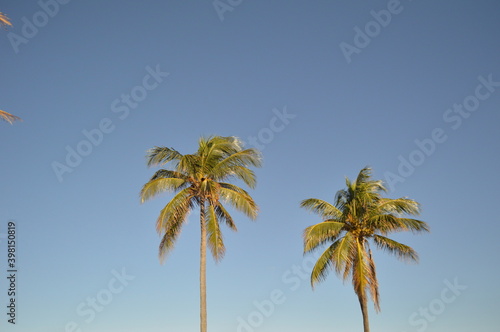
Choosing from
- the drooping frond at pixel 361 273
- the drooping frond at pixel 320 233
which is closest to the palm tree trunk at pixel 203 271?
the drooping frond at pixel 320 233

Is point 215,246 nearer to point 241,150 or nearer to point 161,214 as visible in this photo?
point 161,214

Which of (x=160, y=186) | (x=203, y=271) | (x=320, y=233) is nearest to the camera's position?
(x=203, y=271)

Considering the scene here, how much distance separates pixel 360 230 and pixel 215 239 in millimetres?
9599

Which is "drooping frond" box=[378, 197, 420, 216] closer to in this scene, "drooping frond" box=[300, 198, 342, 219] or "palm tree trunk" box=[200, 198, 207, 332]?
"drooping frond" box=[300, 198, 342, 219]

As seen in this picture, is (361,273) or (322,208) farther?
(322,208)

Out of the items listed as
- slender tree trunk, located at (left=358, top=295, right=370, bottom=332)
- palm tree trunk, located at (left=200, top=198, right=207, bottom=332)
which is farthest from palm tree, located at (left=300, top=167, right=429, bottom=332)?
palm tree trunk, located at (left=200, top=198, right=207, bottom=332)

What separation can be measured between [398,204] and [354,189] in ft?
9.47

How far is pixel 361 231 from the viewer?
3203cm

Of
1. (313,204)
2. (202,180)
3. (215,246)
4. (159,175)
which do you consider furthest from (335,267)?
(159,175)

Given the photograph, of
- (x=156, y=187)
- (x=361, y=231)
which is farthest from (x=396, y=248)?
(x=156, y=187)

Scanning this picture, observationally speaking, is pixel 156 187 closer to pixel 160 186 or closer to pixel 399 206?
pixel 160 186

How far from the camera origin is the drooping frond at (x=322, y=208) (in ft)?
109

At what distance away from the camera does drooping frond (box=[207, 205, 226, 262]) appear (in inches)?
1115

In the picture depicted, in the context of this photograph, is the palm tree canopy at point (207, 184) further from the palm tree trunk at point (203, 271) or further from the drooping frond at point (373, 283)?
the drooping frond at point (373, 283)
